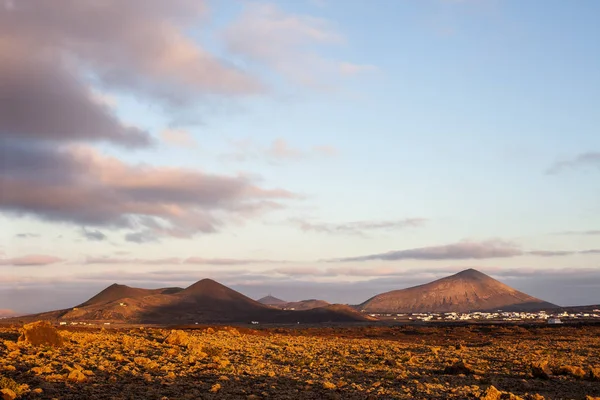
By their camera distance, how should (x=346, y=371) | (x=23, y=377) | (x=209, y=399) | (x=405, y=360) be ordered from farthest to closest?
(x=405, y=360) < (x=346, y=371) < (x=23, y=377) < (x=209, y=399)

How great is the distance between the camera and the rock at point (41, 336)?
33.4m

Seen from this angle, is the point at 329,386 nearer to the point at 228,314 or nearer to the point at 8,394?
the point at 8,394

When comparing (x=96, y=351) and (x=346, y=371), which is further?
(x=96, y=351)

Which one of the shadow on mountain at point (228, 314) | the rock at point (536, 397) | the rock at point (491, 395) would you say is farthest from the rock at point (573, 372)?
Result: the shadow on mountain at point (228, 314)

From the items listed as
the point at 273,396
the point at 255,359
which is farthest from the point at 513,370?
the point at 273,396

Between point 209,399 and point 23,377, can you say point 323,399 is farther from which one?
point 23,377

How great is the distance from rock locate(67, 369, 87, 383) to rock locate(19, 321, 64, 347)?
11755 millimetres

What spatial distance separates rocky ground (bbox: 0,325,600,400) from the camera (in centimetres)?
2141

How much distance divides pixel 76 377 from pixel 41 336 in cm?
1320

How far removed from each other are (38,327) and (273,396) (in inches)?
808

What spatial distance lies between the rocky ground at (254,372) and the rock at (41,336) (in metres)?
0.06

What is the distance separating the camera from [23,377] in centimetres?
2275

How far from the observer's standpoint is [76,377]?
22.6 metres

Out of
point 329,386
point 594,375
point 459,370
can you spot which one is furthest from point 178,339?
point 594,375
